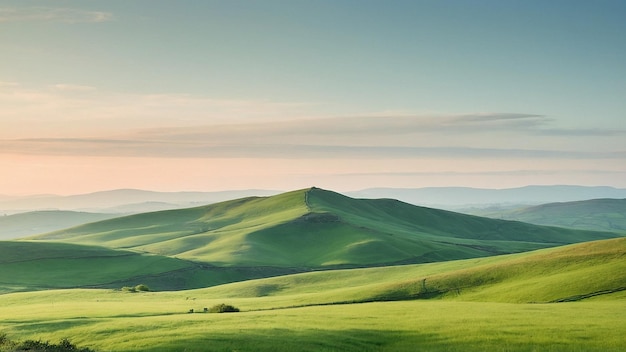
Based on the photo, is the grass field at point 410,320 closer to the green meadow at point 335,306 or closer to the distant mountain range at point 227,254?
the green meadow at point 335,306

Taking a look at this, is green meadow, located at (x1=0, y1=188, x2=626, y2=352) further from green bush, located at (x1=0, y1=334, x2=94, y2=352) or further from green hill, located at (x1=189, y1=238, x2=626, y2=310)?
green bush, located at (x1=0, y1=334, x2=94, y2=352)

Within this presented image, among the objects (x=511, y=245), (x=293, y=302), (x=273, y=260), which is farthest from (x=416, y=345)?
(x=511, y=245)

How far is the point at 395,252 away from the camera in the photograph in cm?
14438

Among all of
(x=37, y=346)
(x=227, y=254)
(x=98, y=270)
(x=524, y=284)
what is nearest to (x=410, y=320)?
(x=37, y=346)

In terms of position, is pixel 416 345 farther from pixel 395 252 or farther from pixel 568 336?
pixel 395 252

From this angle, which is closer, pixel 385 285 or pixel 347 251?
pixel 385 285

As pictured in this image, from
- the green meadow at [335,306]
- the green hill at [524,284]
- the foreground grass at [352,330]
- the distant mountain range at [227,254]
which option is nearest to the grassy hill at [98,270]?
the distant mountain range at [227,254]

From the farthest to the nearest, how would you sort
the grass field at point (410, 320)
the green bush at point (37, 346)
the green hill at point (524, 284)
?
the green hill at point (524, 284) < the grass field at point (410, 320) < the green bush at point (37, 346)

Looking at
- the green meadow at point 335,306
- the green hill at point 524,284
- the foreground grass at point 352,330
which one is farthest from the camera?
the green hill at point 524,284

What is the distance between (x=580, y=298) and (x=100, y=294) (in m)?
49.6

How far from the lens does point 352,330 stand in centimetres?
3416

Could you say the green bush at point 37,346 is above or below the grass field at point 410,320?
above

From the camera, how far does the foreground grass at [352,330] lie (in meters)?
30.3

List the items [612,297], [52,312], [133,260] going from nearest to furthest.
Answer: [52,312] < [612,297] < [133,260]
